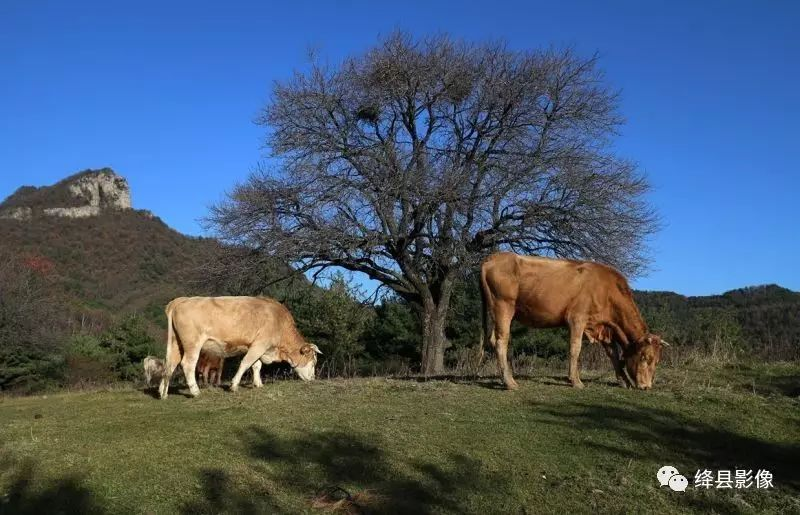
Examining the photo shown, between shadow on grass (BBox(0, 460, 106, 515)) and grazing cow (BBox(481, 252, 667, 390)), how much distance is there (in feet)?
21.1

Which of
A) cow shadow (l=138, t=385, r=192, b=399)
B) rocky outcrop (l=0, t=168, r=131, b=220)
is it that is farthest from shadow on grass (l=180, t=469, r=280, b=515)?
rocky outcrop (l=0, t=168, r=131, b=220)

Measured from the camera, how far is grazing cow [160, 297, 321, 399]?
39.1ft

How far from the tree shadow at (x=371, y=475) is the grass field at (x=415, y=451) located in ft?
0.07

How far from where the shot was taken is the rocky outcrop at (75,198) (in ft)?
308

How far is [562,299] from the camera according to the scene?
36.3ft

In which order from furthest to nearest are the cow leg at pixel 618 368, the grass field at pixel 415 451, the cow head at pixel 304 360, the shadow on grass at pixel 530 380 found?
1. the cow head at pixel 304 360
2. the shadow on grass at pixel 530 380
3. the cow leg at pixel 618 368
4. the grass field at pixel 415 451

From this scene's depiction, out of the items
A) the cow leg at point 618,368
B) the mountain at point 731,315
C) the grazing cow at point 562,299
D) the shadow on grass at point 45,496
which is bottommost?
the shadow on grass at point 45,496

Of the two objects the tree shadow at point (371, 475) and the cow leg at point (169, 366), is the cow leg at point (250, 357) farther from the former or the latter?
the tree shadow at point (371, 475)

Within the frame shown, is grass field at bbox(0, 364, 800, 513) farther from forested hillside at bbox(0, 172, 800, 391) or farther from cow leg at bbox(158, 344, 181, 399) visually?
forested hillside at bbox(0, 172, 800, 391)

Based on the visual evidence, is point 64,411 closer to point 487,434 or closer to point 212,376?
point 212,376

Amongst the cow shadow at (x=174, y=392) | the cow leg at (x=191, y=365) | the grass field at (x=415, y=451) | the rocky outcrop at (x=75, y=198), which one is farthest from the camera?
the rocky outcrop at (x=75, y=198)

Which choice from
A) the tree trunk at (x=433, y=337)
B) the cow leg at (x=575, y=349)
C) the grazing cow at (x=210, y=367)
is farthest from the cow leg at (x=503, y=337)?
the tree trunk at (x=433, y=337)

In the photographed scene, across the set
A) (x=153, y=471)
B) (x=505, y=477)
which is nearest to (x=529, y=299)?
(x=505, y=477)

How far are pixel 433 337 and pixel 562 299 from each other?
8733mm
